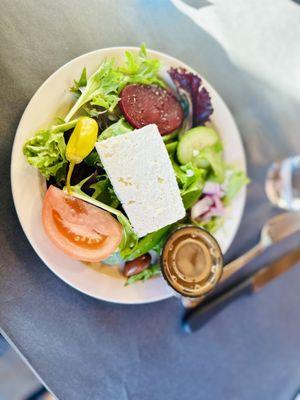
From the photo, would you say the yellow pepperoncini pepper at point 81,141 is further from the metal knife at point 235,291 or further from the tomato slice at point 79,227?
the metal knife at point 235,291

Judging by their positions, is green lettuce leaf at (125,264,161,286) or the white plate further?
green lettuce leaf at (125,264,161,286)

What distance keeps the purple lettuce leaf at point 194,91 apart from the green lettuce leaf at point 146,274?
0.44 metres

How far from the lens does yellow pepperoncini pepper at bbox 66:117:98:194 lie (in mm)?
1126

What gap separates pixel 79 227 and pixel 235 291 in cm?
57

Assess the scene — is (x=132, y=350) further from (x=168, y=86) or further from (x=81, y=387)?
(x=168, y=86)

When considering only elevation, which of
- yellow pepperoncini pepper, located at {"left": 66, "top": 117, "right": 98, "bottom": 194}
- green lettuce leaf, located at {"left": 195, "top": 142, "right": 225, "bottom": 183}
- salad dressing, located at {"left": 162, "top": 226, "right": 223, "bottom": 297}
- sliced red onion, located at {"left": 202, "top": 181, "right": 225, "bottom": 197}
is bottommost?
salad dressing, located at {"left": 162, "top": 226, "right": 223, "bottom": 297}

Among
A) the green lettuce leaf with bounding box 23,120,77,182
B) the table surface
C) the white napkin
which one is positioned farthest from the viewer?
the white napkin

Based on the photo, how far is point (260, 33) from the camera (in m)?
1.55

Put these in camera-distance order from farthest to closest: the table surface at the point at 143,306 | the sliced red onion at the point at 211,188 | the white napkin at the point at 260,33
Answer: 1. the white napkin at the point at 260,33
2. the sliced red onion at the point at 211,188
3. the table surface at the point at 143,306

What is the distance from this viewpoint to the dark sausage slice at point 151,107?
1.24m

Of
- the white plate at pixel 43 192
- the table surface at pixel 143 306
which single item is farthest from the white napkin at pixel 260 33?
the white plate at pixel 43 192

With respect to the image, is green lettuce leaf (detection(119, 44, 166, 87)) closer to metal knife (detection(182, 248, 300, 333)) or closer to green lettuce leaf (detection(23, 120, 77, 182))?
green lettuce leaf (detection(23, 120, 77, 182))

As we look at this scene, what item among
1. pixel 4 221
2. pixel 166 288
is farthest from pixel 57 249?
pixel 166 288

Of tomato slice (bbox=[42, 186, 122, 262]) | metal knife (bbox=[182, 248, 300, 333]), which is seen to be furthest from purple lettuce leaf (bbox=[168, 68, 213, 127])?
metal knife (bbox=[182, 248, 300, 333])
